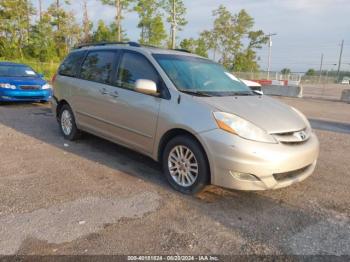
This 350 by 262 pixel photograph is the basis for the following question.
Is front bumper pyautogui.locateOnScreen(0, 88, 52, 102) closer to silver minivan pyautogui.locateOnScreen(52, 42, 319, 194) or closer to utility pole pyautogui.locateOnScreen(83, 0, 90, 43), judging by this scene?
silver minivan pyautogui.locateOnScreen(52, 42, 319, 194)

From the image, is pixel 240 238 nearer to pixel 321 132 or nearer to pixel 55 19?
pixel 321 132

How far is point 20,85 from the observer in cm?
931

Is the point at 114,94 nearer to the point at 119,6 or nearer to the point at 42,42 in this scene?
the point at 119,6

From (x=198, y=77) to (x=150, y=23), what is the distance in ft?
101

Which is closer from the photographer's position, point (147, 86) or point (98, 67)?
point (147, 86)

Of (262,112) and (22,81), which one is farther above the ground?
(262,112)

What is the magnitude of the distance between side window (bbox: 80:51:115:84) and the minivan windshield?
0.94m

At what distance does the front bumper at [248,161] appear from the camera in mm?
3217

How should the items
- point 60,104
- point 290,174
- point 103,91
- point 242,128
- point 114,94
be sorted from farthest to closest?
point 60,104
point 103,91
point 114,94
point 290,174
point 242,128

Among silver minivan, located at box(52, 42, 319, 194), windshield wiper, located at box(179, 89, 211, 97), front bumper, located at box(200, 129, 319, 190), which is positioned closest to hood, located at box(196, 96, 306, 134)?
silver minivan, located at box(52, 42, 319, 194)

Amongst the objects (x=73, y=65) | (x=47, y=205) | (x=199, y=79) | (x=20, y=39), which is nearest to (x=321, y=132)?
(x=199, y=79)

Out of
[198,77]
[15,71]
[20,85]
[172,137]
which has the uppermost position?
[198,77]

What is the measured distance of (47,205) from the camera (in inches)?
131

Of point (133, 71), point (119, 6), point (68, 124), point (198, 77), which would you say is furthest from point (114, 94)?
point (119, 6)
